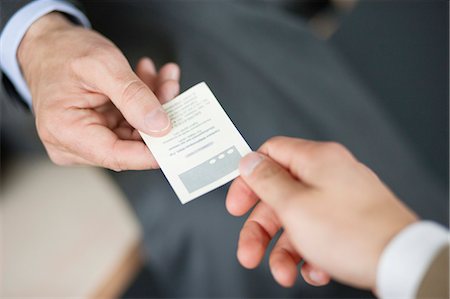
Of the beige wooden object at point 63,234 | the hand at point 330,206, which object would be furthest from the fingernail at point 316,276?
the beige wooden object at point 63,234

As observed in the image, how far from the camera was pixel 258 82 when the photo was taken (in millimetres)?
819

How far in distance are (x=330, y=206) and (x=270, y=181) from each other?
60mm

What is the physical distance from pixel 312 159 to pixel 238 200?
101 millimetres

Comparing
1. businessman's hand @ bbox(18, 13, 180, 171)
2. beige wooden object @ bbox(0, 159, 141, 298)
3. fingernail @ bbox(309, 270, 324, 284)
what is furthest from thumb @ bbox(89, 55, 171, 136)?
beige wooden object @ bbox(0, 159, 141, 298)

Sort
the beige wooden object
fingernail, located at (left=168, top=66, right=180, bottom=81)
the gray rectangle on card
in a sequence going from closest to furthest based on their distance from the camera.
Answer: the gray rectangle on card
fingernail, located at (left=168, top=66, right=180, bottom=81)
the beige wooden object

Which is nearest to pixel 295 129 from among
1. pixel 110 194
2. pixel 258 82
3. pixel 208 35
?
pixel 258 82

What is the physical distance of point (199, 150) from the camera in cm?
50

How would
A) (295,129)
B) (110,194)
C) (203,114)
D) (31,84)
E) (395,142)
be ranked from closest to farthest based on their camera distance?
(203,114), (31,84), (295,129), (395,142), (110,194)

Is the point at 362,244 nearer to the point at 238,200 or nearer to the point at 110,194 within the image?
the point at 238,200

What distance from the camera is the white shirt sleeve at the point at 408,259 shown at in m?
0.39

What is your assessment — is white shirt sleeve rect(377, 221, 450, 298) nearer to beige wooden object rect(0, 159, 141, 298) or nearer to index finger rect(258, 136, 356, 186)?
index finger rect(258, 136, 356, 186)

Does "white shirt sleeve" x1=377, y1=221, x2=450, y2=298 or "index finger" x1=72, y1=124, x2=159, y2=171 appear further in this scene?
"index finger" x1=72, y1=124, x2=159, y2=171

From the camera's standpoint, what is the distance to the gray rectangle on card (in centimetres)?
49

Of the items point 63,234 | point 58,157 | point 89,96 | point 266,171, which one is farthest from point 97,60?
point 63,234
